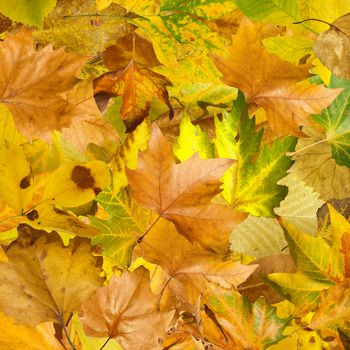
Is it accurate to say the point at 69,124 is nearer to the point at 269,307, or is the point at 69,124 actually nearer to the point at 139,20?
the point at 139,20

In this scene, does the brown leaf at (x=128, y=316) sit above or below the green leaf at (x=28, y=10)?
below

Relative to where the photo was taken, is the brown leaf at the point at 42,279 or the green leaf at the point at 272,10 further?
the green leaf at the point at 272,10

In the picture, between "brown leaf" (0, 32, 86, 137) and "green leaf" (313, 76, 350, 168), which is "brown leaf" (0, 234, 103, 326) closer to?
"brown leaf" (0, 32, 86, 137)

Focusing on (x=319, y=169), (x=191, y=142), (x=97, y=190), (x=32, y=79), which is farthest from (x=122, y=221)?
(x=319, y=169)

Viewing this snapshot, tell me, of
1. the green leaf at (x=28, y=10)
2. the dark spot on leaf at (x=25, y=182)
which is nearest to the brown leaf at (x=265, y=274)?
the dark spot on leaf at (x=25, y=182)

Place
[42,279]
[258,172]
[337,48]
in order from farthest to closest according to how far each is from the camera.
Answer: [337,48]
[258,172]
[42,279]

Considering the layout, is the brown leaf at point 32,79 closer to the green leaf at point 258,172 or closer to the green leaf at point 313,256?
the green leaf at point 258,172

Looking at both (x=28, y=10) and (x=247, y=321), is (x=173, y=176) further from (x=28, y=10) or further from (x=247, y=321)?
(x=28, y=10)

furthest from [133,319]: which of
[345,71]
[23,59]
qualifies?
[345,71]

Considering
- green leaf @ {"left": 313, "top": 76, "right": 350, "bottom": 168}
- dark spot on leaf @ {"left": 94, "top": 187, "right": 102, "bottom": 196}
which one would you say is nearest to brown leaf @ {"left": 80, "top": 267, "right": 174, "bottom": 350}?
dark spot on leaf @ {"left": 94, "top": 187, "right": 102, "bottom": 196}
